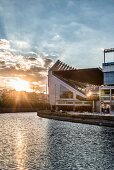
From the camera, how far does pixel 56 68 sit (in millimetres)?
179625

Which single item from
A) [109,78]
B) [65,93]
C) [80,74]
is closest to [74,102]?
[65,93]

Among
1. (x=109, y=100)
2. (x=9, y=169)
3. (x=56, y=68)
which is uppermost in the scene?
(x=56, y=68)

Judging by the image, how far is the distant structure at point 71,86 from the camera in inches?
6289

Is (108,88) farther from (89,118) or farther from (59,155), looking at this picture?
(59,155)

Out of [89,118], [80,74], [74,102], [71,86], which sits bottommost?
[89,118]

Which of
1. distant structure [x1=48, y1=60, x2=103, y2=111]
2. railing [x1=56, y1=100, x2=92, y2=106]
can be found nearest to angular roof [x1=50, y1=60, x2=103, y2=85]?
distant structure [x1=48, y1=60, x2=103, y2=111]

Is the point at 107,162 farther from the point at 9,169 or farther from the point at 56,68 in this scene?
the point at 56,68

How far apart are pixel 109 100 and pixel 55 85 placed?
53.6 meters

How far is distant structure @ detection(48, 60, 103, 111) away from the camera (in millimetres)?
159750

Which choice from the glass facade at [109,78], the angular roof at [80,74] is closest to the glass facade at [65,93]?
the angular roof at [80,74]

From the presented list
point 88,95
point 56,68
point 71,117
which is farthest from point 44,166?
point 56,68

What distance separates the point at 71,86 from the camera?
165125 mm

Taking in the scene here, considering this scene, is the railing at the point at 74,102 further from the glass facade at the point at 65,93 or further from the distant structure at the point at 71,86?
the glass facade at the point at 65,93

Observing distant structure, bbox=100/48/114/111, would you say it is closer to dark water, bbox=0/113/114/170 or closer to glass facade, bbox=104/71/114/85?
glass facade, bbox=104/71/114/85
